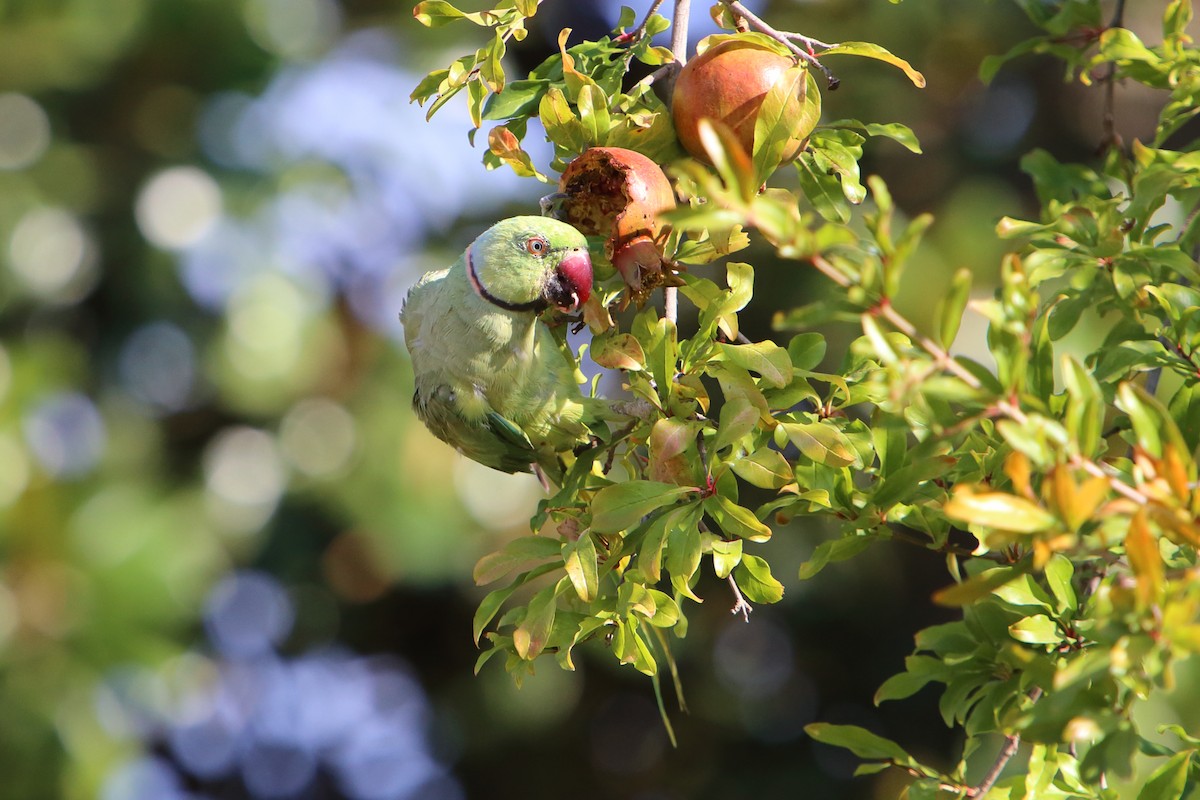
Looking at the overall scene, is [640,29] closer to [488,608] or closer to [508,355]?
[508,355]

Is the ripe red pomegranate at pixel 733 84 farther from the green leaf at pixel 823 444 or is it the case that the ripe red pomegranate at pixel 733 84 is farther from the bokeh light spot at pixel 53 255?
the bokeh light spot at pixel 53 255

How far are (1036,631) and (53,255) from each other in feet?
12.9

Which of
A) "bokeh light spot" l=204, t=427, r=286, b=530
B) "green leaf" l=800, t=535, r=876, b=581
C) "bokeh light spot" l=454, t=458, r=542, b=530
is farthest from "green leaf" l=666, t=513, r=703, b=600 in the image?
"bokeh light spot" l=204, t=427, r=286, b=530

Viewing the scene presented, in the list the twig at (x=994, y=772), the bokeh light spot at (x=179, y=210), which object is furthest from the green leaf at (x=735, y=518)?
the bokeh light spot at (x=179, y=210)

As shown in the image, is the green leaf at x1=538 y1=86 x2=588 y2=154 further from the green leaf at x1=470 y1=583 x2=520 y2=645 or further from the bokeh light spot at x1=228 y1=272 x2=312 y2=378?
the bokeh light spot at x1=228 y1=272 x2=312 y2=378

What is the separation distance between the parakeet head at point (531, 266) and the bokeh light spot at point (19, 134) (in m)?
3.14

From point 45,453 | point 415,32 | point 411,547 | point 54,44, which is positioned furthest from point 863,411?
point 54,44

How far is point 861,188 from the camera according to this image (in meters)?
1.47

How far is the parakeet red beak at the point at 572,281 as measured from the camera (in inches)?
56.7

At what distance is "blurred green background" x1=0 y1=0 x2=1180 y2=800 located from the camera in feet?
13.1

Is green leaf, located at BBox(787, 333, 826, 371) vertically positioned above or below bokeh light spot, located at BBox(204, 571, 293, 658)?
above

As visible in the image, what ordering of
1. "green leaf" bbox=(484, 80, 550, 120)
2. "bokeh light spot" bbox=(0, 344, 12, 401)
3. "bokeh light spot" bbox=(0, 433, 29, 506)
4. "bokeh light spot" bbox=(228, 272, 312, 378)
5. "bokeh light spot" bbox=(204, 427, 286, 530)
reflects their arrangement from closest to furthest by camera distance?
"green leaf" bbox=(484, 80, 550, 120) → "bokeh light spot" bbox=(0, 433, 29, 506) → "bokeh light spot" bbox=(0, 344, 12, 401) → "bokeh light spot" bbox=(228, 272, 312, 378) → "bokeh light spot" bbox=(204, 427, 286, 530)

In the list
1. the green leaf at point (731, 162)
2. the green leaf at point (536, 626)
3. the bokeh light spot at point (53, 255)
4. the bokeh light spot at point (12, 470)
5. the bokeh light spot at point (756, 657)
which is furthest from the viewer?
the bokeh light spot at point (756, 657)

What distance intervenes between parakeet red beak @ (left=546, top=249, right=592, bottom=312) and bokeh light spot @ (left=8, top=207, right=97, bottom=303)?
3116 mm
